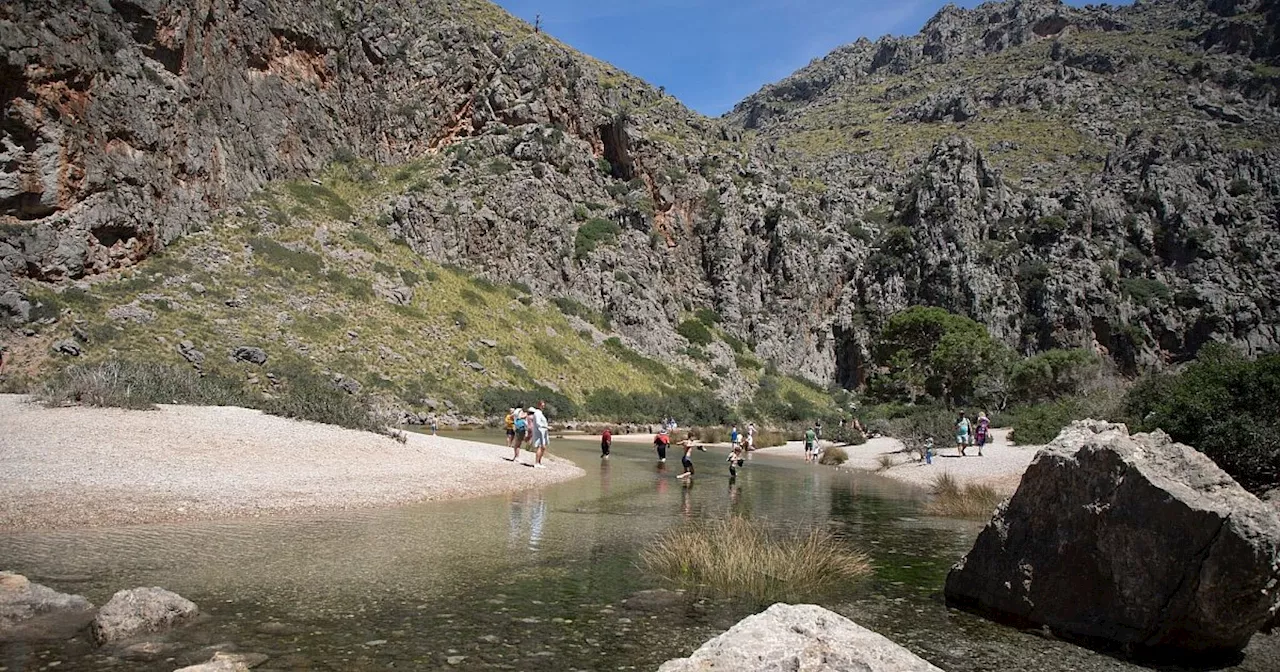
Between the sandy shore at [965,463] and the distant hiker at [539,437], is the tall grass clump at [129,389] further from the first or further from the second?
the sandy shore at [965,463]

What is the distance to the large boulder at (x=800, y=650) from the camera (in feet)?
13.0

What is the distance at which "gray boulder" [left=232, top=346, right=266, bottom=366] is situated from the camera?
39.1 meters

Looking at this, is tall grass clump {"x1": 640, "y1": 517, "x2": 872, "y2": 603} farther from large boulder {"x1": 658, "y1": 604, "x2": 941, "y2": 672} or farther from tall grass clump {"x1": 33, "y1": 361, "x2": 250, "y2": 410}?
tall grass clump {"x1": 33, "y1": 361, "x2": 250, "y2": 410}

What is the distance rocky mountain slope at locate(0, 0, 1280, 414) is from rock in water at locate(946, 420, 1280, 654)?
136 ft

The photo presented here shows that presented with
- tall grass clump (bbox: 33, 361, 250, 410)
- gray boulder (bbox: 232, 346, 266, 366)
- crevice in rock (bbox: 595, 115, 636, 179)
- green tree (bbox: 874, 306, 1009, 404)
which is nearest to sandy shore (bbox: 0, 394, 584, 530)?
tall grass clump (bbox: 33, 361, 250, 410)

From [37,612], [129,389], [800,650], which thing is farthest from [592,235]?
[800,650]

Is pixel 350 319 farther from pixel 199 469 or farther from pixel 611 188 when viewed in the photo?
pixel 611 188

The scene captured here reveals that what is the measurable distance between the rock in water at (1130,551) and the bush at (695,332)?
72.7 metres

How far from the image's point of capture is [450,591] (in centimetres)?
895

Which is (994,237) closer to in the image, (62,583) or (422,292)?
(422,292)

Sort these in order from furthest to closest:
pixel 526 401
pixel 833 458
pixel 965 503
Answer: pixel 526 401
pixel 833 458
pixel 965 503

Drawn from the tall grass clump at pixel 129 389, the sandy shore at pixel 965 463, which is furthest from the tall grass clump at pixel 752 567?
the tall grass clump at pixel 129 389

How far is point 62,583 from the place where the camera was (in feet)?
27.1

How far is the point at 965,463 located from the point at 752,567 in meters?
24.7
